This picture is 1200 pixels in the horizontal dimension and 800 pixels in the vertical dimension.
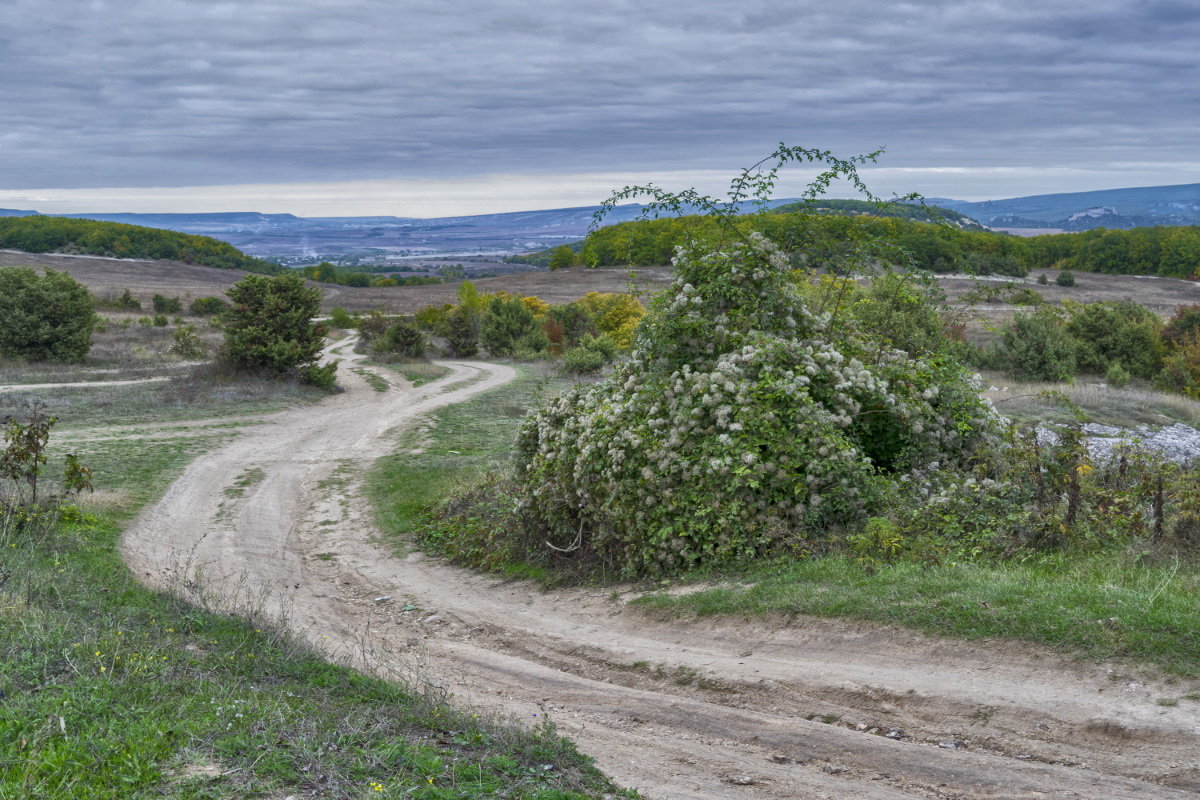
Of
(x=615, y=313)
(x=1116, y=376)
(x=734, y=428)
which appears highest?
(x=615, y=313)

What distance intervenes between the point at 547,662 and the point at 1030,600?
3.89 meters

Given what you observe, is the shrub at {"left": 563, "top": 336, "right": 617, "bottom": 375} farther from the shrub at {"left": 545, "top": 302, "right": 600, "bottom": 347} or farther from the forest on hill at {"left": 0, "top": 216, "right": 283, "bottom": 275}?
the forest on hill at {"left": 0, "top": 216, "right": 283, "bottom": 275}

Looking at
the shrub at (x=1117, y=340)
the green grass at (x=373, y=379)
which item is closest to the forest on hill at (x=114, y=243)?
the green grass at (x=373, y=379)

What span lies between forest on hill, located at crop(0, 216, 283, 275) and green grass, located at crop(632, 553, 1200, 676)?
377 ft

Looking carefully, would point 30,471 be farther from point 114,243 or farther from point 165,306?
point 114,243

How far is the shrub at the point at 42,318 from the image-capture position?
112 feet

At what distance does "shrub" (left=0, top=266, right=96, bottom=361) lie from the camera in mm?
34219

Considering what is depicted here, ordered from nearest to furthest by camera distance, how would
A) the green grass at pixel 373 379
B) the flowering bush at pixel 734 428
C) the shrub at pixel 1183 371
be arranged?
the flowering bush at pixel 734 428 < the green grass at pixel 373 379 < the shrub at pixel 1183 371

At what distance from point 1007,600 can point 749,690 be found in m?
2.03

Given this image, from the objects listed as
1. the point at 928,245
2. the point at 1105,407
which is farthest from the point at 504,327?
the point at 1105,407

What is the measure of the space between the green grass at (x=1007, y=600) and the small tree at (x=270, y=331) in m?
25.3

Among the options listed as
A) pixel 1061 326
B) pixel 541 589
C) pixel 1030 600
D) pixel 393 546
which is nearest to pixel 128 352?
pixel 393 546

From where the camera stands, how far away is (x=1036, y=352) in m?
33.7

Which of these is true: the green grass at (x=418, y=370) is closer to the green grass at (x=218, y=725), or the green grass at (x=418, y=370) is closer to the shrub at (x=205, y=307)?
the green grass at (x=218, y=725)
